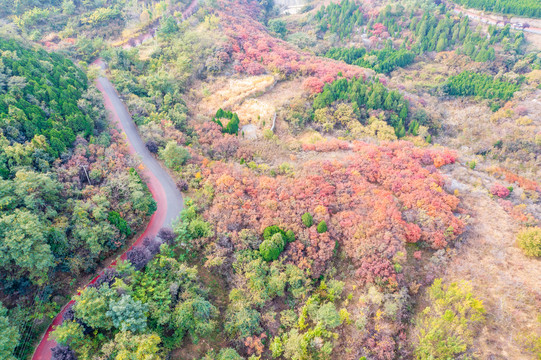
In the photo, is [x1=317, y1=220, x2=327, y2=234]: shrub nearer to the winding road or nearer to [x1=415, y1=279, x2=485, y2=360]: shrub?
[x1=415, y1=279, x2=485, y2=360]: shrub

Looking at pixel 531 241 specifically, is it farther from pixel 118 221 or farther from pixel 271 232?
pixel 118 221

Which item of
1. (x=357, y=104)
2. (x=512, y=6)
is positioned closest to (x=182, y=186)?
(x=357, y=104)

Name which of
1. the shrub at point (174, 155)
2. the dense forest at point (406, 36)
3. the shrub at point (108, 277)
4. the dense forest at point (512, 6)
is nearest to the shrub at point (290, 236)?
the shrub at point (108, 277)

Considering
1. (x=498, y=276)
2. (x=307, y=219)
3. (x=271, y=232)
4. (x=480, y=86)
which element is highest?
(x=307, y=219)

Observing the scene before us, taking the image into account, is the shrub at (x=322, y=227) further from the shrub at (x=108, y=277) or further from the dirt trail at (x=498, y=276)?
the shrub at (x=108, y=277)

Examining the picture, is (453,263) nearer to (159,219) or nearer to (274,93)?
(159,219)

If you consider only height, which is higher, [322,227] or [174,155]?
[174,155]
